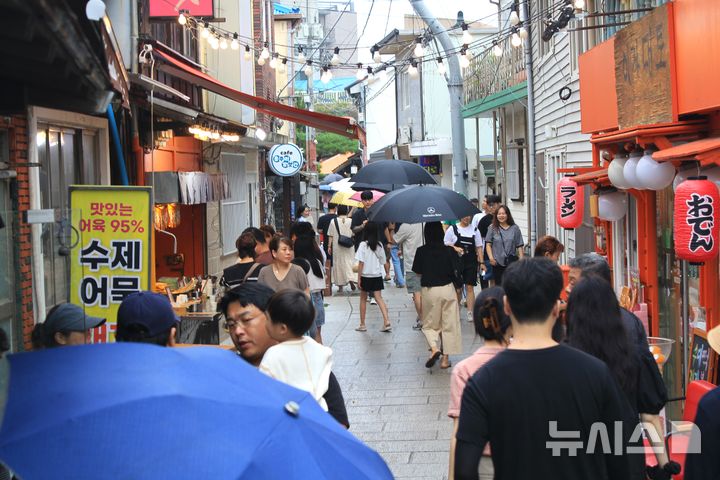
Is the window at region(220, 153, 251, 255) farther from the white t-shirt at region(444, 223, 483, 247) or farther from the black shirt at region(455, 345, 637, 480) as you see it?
the black shirt at region(455, 345, 637, 480)

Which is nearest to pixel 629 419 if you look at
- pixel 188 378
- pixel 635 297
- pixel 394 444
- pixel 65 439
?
pixel 188 378

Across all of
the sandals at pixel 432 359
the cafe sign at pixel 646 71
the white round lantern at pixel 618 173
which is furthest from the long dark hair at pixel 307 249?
the cafe sign at pixel 646 71

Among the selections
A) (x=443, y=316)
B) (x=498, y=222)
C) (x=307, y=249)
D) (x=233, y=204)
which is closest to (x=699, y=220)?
(x=443, y=316)

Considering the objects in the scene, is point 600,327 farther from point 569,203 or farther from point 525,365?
point 569,203

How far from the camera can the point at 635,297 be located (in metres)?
10.4

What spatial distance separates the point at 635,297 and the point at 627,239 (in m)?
1.28

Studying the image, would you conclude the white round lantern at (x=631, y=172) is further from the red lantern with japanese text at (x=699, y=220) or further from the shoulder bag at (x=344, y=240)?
the shoulder bag at (x=344, y=240)

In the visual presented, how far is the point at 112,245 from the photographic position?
8.03 meters

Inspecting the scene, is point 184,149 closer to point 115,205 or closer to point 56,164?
point 56,164

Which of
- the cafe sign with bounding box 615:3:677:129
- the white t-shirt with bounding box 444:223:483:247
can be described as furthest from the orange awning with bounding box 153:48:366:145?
the cafe sign with bounding box 615:3:677:129

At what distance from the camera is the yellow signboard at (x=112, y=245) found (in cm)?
789

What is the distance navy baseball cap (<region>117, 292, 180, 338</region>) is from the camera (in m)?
5.19

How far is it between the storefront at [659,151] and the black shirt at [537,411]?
3.64m

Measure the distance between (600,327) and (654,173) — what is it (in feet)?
13.7
